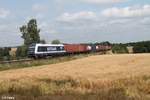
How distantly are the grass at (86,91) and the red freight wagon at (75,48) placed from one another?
177 feet

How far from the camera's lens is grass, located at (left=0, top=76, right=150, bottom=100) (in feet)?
49.6

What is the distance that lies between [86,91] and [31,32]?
89.9 metres

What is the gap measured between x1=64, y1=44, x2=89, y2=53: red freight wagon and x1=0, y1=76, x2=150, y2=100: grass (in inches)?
2118

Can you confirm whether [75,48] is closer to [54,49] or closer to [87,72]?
[54,49]

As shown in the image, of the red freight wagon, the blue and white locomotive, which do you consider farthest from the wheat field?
the red freight wagon

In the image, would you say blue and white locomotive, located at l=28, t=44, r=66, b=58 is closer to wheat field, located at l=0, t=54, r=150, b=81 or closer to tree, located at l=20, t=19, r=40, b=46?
wheat field, located at l=0, t=54, r=150, b=81

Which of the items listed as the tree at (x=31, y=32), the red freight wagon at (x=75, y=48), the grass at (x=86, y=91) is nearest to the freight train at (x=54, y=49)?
the red freight wagon at (x=75, y=48)

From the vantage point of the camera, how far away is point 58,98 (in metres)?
14.6

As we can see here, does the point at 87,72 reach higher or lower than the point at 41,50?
lower

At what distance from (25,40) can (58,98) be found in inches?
3733

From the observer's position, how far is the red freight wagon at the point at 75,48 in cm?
7704

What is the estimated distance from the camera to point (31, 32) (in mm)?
106688

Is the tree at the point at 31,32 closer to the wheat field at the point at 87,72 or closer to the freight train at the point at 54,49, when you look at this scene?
the freight train at the point at 54,49

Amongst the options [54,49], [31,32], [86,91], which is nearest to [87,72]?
[86,91]
